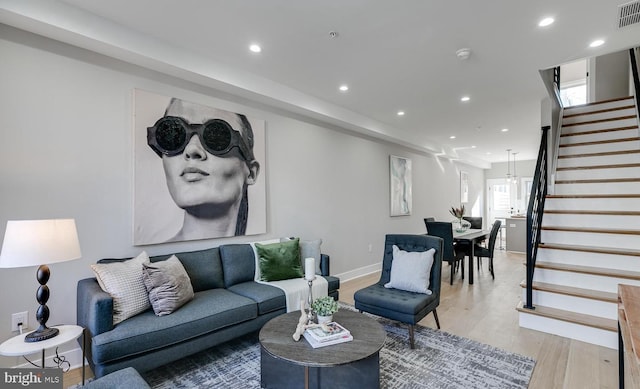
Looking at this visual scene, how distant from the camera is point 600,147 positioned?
14.5 feet

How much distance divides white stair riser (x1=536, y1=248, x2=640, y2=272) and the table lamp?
4.61 metres

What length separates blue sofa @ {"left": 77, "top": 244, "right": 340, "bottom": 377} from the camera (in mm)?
1997

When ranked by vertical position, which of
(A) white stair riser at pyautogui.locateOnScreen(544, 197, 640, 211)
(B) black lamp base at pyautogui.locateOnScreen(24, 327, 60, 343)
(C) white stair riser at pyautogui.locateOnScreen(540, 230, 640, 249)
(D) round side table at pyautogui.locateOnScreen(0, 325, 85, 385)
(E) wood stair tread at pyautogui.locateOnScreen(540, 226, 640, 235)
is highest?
(A) white stair riser at pyautogui.locateOnScreen(544, 197, 640, 211)

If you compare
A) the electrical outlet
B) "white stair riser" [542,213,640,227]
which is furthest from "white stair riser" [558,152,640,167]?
the electrical outlet

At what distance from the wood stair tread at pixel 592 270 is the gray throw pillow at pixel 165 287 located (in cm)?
375

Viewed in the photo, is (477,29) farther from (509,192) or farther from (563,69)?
(509,192)

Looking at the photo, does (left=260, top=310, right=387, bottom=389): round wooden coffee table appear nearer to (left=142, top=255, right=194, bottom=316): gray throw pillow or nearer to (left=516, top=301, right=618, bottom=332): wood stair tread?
(left=142, top=255, right=194, bottom=316): gray throw pillow

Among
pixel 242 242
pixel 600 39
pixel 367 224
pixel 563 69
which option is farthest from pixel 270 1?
pixel 563 69

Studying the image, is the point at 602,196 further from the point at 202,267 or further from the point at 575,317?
the point at 202,267

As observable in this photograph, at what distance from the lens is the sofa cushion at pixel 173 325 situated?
1.95 m

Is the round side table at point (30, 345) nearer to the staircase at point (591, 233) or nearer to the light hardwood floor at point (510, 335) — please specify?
the light hardwood floor at point (510, 335)

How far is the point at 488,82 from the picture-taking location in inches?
148

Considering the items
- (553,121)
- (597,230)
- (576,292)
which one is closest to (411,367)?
(576,292)

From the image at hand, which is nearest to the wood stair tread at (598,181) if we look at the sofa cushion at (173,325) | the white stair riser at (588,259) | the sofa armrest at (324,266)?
the white stair riser at (588,259)
